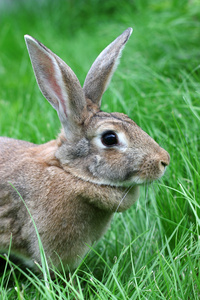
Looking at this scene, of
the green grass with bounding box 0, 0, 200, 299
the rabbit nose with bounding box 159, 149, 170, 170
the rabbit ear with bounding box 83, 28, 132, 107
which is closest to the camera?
the green grass with bounding box 0, 0, 200, 299

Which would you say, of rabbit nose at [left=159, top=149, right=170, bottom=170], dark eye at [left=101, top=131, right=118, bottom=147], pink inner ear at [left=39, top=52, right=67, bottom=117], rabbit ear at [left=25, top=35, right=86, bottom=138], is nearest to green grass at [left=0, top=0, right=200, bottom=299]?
rabbit nose at [left=159, top=149, right=170, bottom=170]

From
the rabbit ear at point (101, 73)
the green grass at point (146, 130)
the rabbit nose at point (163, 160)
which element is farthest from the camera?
the rabbit ear at point (101, 73)

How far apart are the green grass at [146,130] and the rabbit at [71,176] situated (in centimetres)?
20

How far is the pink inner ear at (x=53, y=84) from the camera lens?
2957mm

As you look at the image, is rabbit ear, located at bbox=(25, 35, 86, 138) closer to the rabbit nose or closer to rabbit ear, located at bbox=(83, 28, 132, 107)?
rabbit ear, located at bbox=(83, 28, 132, 107)

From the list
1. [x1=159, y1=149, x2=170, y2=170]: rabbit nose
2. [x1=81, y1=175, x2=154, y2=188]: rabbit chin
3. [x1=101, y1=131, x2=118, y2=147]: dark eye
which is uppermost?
[x1=101, y1=131, x2=118, y2=147]: dark eye

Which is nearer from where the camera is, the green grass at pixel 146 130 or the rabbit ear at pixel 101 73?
the green grass at pixel 146 130

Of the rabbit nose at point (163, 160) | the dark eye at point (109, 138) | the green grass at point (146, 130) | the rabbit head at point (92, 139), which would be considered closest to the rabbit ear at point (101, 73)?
the rabbit head at point (92, 139)

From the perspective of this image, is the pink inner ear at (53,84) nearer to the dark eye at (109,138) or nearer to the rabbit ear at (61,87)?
the rabbit ear at (61,87)

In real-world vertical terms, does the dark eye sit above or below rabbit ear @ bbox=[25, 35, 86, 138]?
below

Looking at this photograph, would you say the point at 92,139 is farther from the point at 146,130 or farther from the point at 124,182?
the point at 146,130

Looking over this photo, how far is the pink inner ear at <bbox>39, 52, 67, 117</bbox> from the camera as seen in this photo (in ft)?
9.70

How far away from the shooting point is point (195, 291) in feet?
8.39

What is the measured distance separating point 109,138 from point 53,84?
1.65 ft
